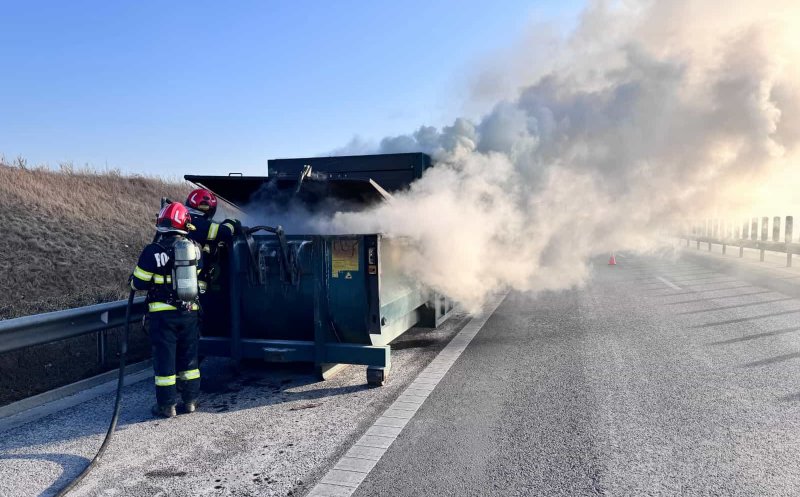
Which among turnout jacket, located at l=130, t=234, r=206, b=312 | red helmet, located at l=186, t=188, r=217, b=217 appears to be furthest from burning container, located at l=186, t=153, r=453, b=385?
turnout jacket, located at l=130, t=234, r=206, b=312

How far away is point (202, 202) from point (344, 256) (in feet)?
5.35

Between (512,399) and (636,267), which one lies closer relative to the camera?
(512,399)

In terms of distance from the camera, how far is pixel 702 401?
15.1 feet

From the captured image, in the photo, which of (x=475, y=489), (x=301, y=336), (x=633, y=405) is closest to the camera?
(x=475, y=489)

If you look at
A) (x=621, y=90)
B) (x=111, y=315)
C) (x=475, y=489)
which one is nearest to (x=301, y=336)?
(x=111, y=315)

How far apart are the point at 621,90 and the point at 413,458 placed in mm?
7018

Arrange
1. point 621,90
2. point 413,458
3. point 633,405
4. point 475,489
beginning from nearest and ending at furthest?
point 475,489, point 413,458, point 633,405, point 621,90

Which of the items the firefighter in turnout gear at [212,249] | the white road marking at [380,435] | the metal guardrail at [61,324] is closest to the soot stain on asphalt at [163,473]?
the white road marking at [380,435]

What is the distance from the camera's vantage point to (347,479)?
10.8ft

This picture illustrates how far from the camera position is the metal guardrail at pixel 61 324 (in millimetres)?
4566

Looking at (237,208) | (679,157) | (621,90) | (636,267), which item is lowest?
(636,267)

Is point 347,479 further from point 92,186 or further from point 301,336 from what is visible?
point 92,186

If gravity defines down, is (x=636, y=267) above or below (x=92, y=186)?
below

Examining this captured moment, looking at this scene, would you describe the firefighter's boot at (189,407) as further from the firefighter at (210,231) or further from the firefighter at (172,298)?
the firefighter at (210,231)
